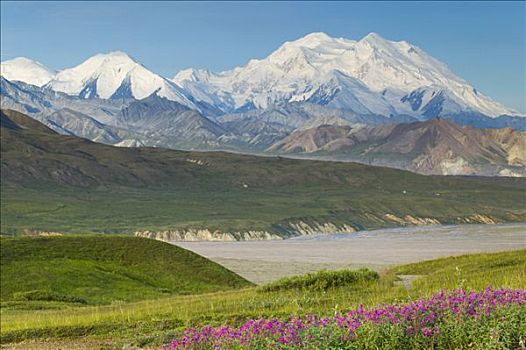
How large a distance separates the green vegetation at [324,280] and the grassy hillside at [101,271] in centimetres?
2491

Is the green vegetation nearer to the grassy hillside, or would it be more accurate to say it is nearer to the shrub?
the grassy hillside

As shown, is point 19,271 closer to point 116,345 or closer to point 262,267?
point 116,345

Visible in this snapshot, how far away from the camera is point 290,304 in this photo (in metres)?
25.7

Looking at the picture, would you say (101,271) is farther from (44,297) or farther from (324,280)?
(324,280)

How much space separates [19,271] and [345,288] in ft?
151

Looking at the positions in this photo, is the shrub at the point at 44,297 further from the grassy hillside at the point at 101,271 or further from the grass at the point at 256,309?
the grass at the point at 256,309

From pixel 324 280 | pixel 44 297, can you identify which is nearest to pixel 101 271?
pixel 44 297

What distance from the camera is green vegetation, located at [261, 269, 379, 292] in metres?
32.4

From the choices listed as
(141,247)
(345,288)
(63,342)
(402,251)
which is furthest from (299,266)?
(63,342)

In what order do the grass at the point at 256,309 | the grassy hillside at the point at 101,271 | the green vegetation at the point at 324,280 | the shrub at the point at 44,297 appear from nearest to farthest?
the grass at the point at 256,309
the green vegetation at the point at 324,280
the shrub at the point at 44,297
the grassy hillside at the point at 101,271

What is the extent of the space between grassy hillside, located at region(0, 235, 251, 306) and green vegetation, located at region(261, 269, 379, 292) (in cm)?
2491

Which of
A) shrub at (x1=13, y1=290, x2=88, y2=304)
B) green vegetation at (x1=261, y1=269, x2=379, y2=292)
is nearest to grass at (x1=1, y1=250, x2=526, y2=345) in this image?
green vegetation at (x1=261, y1=269, x2=379, y2=292)

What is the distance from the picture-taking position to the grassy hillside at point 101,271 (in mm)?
61656

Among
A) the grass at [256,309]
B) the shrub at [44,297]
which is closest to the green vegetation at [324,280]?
the grass at [256,309]
